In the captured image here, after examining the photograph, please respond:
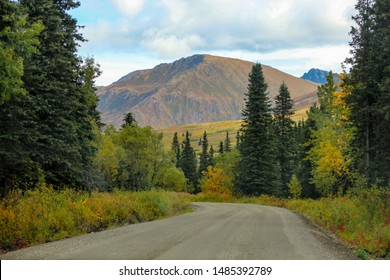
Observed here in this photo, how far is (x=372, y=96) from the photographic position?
24.4m

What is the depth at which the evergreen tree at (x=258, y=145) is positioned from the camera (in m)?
50.9

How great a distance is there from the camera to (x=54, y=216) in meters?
13.7

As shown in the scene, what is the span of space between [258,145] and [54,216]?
3973cm

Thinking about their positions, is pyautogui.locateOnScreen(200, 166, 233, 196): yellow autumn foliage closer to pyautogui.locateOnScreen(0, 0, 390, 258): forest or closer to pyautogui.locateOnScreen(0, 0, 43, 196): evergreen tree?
pyautogui.locateOnScreen(0, 0, 390, 258): forest

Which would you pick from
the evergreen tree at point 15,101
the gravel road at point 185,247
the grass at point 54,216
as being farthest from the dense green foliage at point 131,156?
the gravel road at point 185,247

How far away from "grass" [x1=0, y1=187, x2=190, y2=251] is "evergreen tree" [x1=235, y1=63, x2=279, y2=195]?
3189 centimetres

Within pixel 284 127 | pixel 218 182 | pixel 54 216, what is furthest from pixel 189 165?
pixel 54 216

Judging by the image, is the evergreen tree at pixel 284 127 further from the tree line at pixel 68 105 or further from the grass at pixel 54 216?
the grass at pixel 54 216

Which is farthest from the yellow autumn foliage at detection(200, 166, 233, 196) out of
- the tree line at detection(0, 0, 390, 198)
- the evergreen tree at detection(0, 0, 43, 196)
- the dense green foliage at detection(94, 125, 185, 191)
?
the evergreen tree at detection(0, 0, 43, 196)

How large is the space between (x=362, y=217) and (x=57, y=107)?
1645cm

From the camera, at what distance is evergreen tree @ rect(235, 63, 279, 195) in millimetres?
50938
